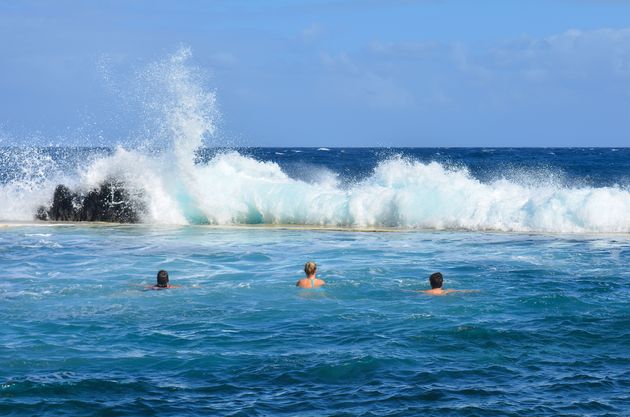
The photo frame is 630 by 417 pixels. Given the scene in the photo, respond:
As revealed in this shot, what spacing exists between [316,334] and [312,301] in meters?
2.35

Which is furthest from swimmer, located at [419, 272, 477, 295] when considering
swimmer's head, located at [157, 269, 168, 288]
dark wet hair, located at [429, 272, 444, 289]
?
swimmer's head, located at [157, 269, 168, 288]

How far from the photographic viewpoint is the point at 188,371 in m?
10.1

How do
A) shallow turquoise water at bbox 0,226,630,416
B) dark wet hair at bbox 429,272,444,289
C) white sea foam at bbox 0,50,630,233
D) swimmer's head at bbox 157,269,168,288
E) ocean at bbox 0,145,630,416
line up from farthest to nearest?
white sea foam at bbox 0,50,630,233 → swimmer's head at bbox 157,269,168,288 → dark wet hair at bbox 429,272,444,289 → ocean at bbox 0,145,630,416 → shallow turquoise water at bbox 0,226,630,416

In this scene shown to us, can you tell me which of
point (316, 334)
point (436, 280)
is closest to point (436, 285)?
point (436, 280)

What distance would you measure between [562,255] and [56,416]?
44.7 ft

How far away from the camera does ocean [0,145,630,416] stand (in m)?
9.34

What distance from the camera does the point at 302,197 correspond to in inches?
1161

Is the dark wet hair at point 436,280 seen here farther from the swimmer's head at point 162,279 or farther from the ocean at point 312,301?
the swimmer's head at point 162,279

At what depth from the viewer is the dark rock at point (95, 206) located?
2816 cm

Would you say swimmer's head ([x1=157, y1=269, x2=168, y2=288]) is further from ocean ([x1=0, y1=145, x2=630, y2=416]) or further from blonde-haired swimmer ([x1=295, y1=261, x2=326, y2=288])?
blonde-haired swimmer ([x1=295, y1=261, x2=326, y2=288])

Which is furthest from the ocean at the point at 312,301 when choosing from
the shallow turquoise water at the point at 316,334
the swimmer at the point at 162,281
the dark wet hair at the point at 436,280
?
the dark wet hair at the point at 436,280

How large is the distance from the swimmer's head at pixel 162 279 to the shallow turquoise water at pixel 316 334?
323 millimetres

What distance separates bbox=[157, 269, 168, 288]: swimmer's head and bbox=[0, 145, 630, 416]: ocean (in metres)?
0.19

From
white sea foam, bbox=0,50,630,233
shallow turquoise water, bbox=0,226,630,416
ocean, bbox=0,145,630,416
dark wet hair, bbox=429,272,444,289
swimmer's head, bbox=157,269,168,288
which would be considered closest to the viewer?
shallow turquoise water, bbox=0,226,630,416
